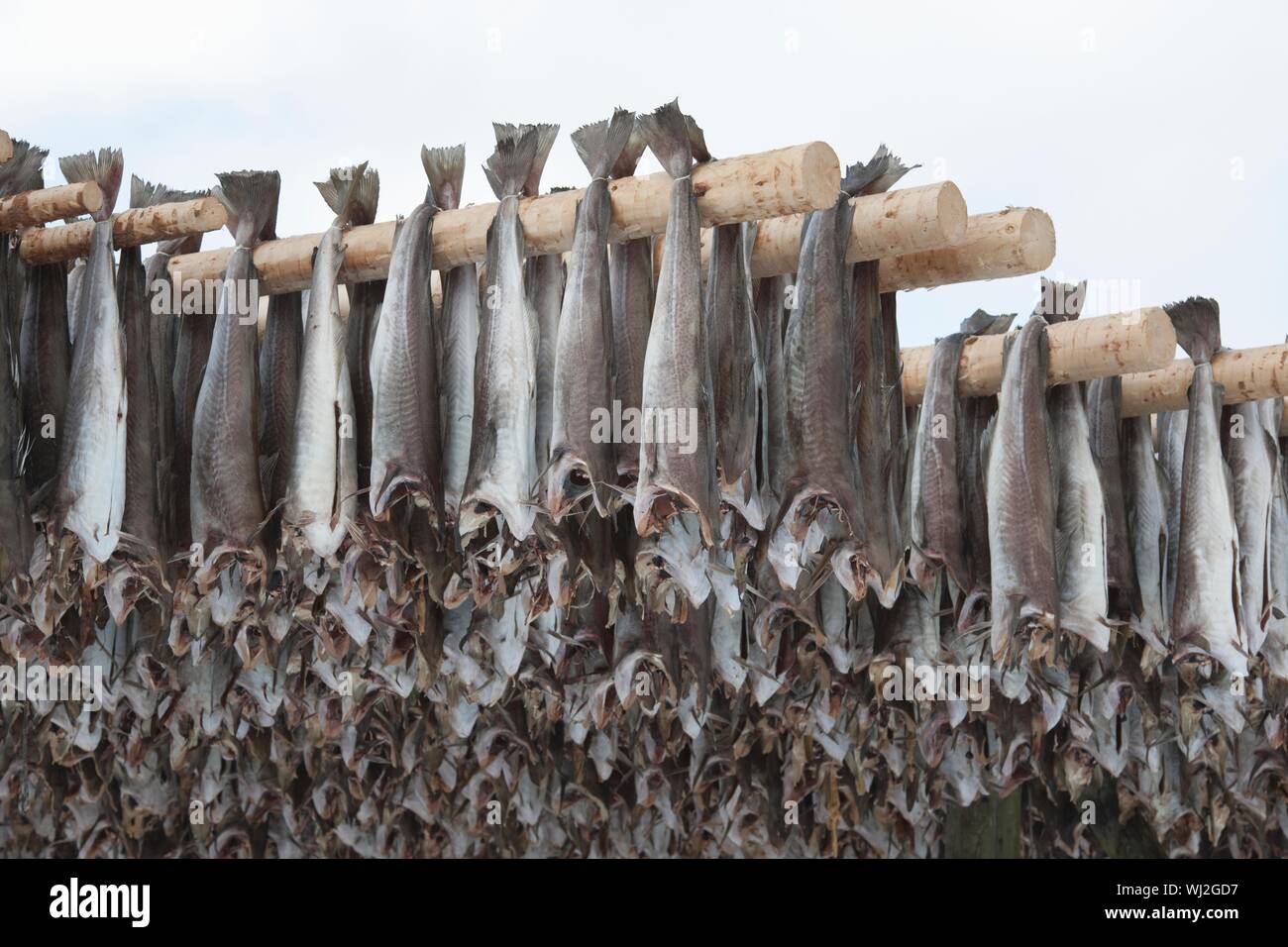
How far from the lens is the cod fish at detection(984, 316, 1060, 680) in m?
3.83

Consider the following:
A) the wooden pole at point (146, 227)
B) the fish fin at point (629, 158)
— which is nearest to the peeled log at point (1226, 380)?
the fish fin at point (629, 158)

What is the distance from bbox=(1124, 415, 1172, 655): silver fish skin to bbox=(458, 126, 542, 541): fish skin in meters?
2.20

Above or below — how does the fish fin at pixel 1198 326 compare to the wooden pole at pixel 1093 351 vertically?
above

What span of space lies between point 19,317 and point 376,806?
180 inches

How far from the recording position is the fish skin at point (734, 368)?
3.60 m

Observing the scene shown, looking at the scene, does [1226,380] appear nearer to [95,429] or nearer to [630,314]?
[630,314]

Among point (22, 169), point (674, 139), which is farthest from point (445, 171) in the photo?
point (22, 169)

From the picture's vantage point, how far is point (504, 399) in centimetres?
354

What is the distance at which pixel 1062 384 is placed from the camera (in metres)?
4.17

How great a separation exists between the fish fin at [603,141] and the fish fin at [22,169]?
1.82 meters

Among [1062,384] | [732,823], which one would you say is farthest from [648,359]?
[732,823]

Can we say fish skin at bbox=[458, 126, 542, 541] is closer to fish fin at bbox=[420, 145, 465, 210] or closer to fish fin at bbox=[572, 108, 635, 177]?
fish fin at bbox=[572, 108, 635, 177]

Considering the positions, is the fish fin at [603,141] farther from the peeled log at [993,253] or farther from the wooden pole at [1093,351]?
the wooden pole at [1093,351]

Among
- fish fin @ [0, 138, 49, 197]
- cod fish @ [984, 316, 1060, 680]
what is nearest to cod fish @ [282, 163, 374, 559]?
fish fin @ [0, 138, 49, 197]
